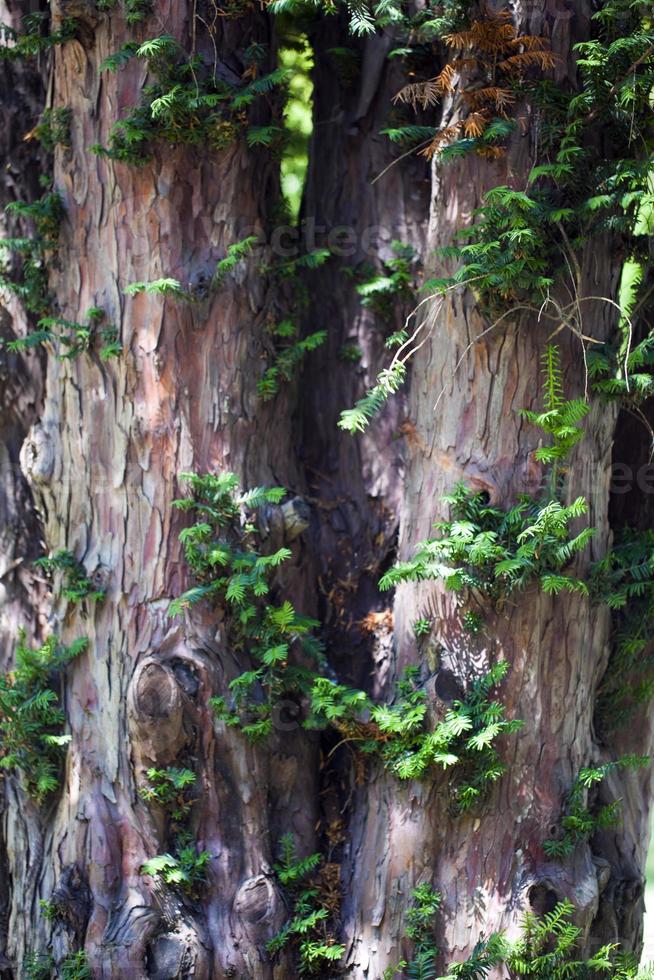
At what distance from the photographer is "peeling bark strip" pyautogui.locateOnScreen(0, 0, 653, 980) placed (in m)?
2.74

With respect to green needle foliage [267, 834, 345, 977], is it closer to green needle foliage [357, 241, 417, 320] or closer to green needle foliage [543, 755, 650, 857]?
green needle foliage [543, 755, 650, 857]

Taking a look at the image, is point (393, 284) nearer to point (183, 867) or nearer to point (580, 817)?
point (580, 817)

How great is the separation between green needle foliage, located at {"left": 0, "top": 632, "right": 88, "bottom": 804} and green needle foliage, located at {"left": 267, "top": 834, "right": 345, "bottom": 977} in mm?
698

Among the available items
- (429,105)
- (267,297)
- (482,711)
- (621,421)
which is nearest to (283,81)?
(429,105)

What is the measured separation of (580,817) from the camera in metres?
2.73

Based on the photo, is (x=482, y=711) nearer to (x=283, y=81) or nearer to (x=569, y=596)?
(x=569, y=596)

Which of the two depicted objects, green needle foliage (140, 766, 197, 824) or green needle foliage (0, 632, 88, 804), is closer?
green needle foliage (140, 766, 197, 824)

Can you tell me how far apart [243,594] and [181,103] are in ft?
4.39

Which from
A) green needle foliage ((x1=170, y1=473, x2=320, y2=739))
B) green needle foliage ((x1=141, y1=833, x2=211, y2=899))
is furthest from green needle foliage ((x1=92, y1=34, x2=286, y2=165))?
green needle foliage ((x1=141, y1=833, x2=211, y2=899))

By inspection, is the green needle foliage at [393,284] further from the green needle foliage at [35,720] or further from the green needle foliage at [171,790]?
the green needle foliage at [171,790]

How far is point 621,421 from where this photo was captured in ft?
10.3

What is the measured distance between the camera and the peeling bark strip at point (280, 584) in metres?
2.74

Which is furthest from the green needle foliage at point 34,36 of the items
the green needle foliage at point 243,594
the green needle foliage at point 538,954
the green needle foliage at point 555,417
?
the green needle foliage at point 538,954

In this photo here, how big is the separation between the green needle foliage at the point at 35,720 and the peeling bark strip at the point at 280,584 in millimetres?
59
